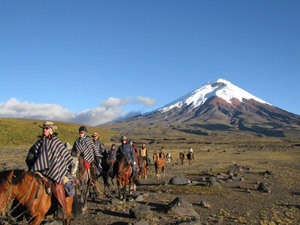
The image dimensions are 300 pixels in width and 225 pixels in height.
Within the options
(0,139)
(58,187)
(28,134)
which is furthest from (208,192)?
(28,134)

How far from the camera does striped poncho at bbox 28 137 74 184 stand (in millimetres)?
5855

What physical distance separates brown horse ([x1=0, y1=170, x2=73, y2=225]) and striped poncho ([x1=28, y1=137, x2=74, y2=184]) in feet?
0.89

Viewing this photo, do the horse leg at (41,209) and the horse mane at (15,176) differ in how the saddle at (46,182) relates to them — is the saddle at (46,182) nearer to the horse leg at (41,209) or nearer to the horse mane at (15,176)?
the horse leg at (41,209)

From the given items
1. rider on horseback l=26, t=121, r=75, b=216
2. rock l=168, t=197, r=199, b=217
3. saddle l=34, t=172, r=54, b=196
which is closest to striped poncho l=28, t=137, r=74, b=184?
rider on horseback l=26, t=121, r=75, b=216

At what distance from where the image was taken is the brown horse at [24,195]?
16.8ft

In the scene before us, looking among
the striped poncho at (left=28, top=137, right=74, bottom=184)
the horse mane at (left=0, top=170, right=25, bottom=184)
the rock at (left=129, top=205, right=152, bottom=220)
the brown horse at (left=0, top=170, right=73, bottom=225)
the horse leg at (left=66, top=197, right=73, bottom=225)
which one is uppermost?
the striped poncho at (left=28, top=137, right=74, bottom=184)

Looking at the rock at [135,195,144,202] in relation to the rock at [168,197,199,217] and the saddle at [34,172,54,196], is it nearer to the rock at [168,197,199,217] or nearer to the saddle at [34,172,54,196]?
the rock at [168,197,199,217]

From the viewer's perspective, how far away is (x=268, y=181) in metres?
18.2

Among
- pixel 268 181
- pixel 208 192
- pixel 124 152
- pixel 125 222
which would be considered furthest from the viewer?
pixel 268 181

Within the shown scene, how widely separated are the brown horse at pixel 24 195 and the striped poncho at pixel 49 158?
271 millimetres

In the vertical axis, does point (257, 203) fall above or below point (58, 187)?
below

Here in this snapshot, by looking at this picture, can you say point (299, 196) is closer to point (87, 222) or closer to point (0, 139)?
point (87, 222)

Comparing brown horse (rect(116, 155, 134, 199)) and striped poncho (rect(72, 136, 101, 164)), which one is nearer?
striped poncho (rect(72, 136, 101, 164))

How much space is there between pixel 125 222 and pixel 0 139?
62027 millimetres
